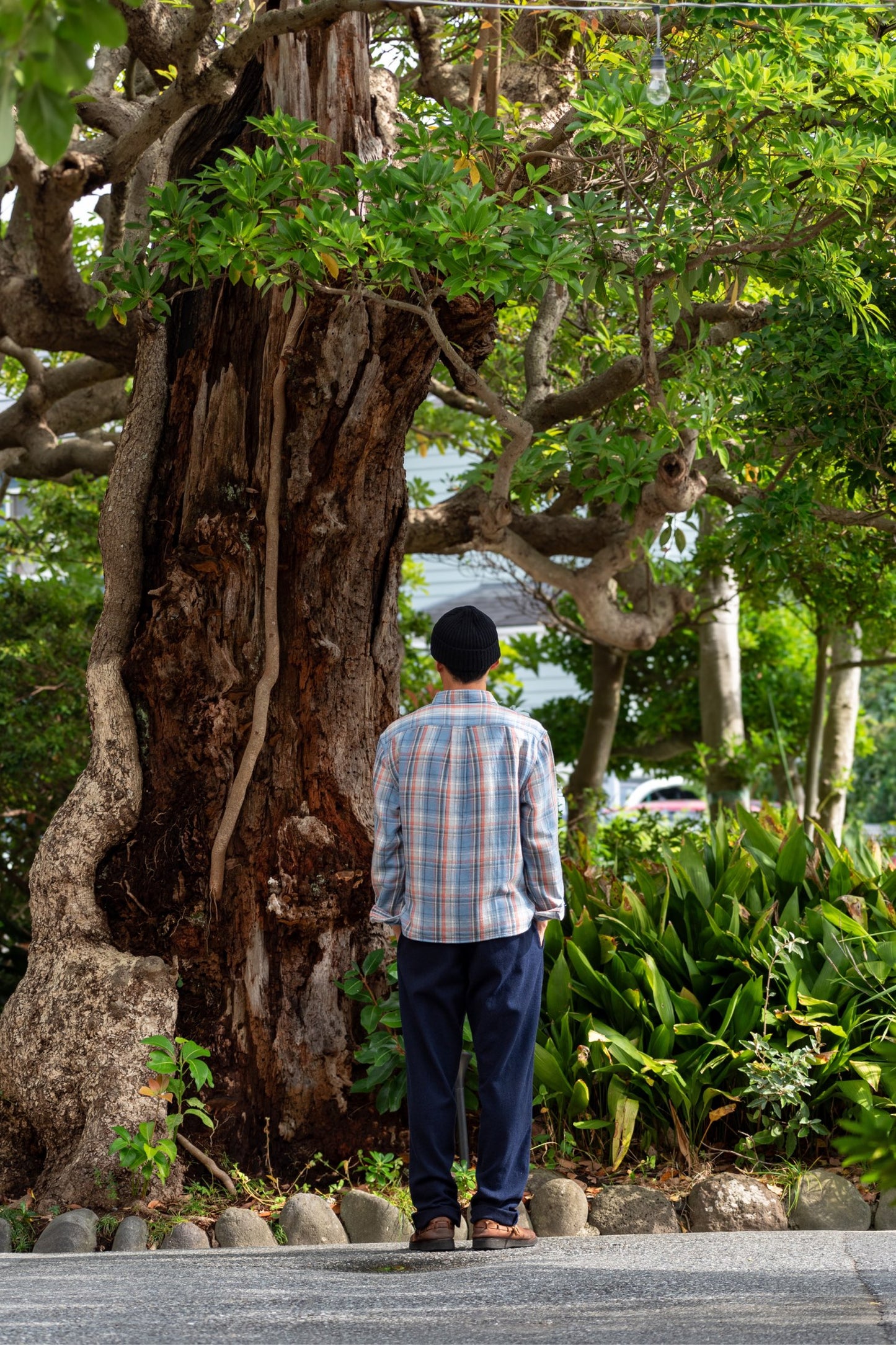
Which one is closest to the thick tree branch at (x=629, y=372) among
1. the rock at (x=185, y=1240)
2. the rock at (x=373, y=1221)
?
the rock at (x=373, y=1221)

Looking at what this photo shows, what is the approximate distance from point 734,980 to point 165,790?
2.33 m

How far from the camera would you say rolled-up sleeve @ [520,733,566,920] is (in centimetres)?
395

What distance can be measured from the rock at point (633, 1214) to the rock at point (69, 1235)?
5.39ft

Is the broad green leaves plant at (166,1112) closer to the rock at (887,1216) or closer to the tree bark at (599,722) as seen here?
A: the rock at (887,1216)

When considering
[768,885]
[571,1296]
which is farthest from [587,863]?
[571,1296]

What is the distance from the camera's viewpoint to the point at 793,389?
5.62 m

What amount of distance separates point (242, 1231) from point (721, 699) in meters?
7.69

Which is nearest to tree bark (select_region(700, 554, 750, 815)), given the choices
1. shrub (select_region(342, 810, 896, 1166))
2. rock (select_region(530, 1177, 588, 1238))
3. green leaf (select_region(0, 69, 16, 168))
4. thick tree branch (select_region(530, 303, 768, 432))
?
A: thick tree branch (select_region(530, 303, 768, 432))

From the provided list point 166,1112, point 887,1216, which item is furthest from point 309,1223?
point 887,1216

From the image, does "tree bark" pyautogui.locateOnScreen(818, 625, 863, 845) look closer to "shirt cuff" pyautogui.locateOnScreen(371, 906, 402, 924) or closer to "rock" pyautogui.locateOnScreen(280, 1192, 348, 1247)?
Result: "rock" pyautogui.locateOnScreen(280, 1192, 348, 1247)

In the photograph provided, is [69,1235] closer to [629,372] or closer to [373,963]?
[373,963]

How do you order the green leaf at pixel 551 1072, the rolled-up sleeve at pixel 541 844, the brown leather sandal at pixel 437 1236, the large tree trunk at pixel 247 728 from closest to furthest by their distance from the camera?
the brown leather sandal at pixel 437 1236 → the rolled-up sleeve at pixel 541 844 → the green leaf at pixel 551 1072 → the large tree trunk at pixel 247 728

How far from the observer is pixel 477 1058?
3.93 m

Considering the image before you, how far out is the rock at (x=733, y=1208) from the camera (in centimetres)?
434
